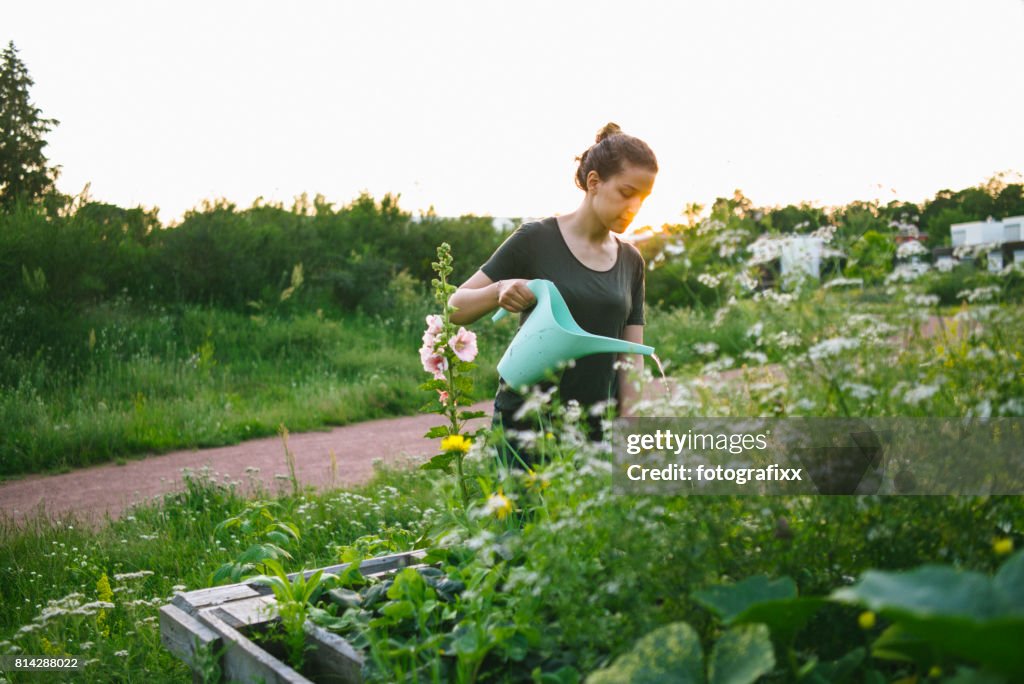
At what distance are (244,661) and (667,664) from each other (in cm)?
109

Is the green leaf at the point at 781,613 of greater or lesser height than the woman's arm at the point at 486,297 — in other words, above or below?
below

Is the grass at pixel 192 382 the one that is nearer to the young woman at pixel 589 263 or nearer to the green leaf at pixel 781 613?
the young woman at pixel 589 263

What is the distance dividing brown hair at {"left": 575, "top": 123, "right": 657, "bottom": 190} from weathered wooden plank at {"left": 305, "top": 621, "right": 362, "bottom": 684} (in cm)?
181

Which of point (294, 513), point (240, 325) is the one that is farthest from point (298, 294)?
point (294, 513)

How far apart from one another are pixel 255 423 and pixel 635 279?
4.53 m

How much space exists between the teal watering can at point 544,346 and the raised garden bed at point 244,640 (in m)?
0.66

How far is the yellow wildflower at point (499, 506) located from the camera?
1.56m

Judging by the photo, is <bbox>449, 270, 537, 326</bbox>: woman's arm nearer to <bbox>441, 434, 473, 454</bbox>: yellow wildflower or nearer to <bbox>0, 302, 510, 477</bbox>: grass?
<bbox>441, 434, 473, 454</bbox>: yellow wildflower

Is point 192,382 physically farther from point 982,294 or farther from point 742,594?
point 982,294

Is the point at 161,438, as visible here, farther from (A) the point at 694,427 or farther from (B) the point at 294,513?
(A) the point at 694,427

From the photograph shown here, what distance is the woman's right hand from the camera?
2.46 meters

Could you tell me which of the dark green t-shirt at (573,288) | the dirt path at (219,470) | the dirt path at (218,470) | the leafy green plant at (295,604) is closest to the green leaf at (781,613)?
the leafy green plant at (295,604)

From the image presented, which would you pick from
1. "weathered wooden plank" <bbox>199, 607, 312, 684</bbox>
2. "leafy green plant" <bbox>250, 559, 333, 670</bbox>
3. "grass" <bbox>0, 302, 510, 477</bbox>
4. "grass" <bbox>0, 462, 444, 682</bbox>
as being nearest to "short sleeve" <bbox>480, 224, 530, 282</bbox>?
"grass" <bbox>0, 462, 444, 682</bbox>

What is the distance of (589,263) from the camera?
293 cm
